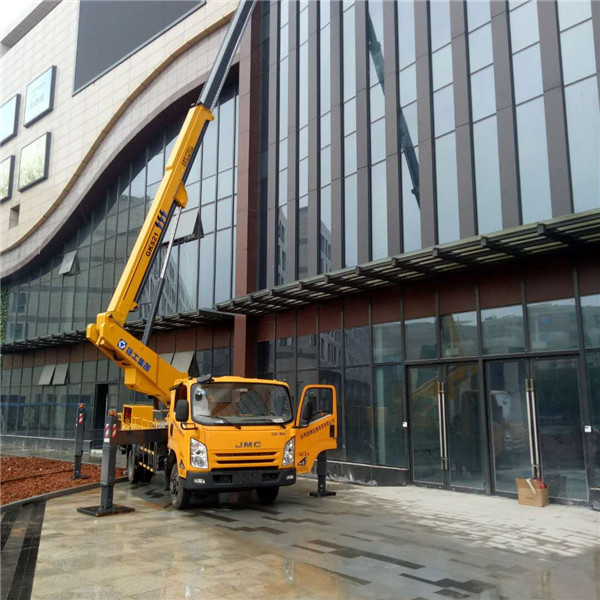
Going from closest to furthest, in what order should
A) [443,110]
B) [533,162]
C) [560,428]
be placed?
[560,428] < [533,162] < [443,110]

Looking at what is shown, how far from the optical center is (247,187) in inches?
802

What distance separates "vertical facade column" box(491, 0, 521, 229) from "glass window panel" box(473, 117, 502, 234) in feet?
0.61

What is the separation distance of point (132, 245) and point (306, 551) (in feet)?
71.1

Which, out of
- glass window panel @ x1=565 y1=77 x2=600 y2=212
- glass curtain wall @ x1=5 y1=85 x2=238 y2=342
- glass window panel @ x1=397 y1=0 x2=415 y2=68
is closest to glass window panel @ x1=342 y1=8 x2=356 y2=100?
glass window panel @ x1=397 y1=0 x2=415 y2=68

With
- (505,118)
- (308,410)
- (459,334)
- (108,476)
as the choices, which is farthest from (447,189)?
(108,476)

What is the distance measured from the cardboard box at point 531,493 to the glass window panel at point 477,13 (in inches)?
427

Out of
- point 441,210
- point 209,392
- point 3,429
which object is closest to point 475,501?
point 209,392

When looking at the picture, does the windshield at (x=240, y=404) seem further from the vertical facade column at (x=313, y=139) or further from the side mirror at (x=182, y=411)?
the vertical facade column at (x=313, y=139)

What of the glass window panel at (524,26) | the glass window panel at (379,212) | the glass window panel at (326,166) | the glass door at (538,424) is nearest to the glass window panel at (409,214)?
the glass window panel at (379,212)

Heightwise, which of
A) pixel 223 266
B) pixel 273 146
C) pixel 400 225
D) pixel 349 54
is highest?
pixel 349 54

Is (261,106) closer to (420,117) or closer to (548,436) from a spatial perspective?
(420,117)

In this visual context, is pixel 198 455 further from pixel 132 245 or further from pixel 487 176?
pixel 132 245

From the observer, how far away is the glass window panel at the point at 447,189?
45.8 feet

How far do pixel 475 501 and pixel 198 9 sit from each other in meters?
21.9
